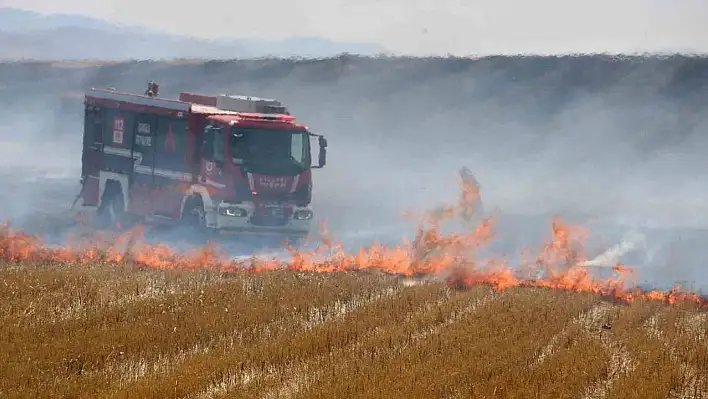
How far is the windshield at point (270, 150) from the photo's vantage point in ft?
83.0

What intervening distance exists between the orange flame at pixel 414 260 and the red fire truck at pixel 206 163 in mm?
859

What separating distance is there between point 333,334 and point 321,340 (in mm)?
483

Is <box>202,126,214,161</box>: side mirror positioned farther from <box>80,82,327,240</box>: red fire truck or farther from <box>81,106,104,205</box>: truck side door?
<box>81,106,104,205</box>: truck side door

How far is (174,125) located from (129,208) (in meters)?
2.68

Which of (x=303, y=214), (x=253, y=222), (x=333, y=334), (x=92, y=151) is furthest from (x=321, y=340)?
(x=92, y=151)

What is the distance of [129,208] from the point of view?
89.6 feet

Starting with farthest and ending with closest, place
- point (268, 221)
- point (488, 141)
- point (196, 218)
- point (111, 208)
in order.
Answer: point (488, 141) → point (111, 208) → point (268, 221) → point (196, 218)

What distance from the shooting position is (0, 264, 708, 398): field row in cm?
1096

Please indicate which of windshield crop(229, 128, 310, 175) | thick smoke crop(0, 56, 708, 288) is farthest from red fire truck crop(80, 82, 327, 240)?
thick smoke crop(0, 56, 708, 288)

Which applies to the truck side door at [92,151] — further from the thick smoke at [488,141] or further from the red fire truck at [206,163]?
the thick smoke at [488,141]

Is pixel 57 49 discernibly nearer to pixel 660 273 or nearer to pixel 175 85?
pixel 175 85

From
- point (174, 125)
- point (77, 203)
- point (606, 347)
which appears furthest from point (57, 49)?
point (606, 347)

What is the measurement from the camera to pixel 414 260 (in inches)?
989

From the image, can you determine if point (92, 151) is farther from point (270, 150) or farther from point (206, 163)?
point (270, 150)
